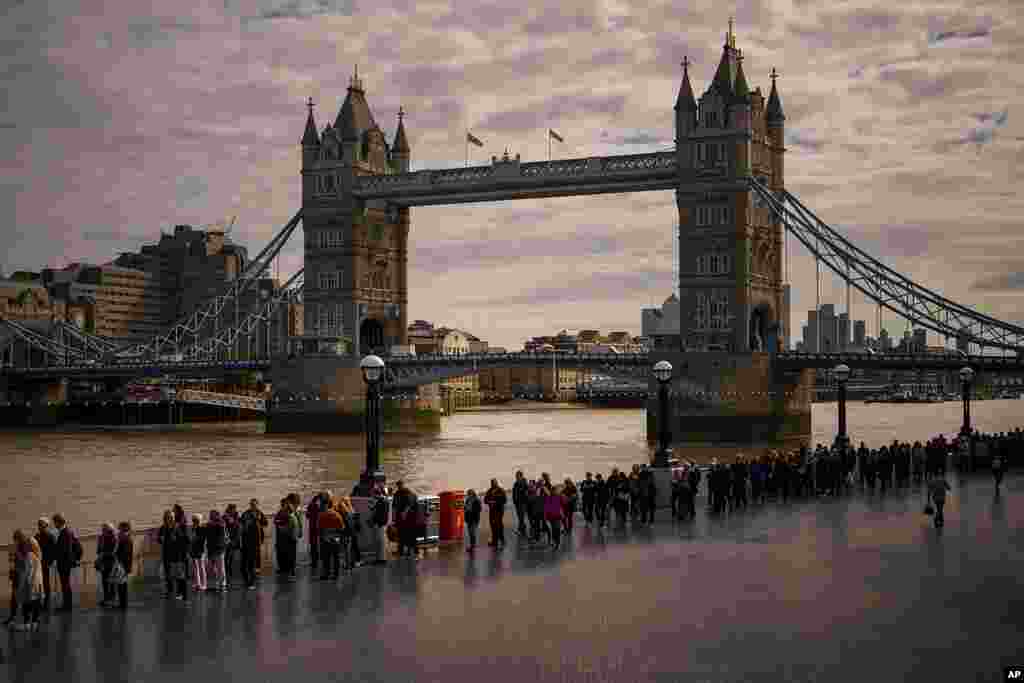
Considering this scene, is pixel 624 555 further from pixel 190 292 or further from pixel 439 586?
pixel 190 292

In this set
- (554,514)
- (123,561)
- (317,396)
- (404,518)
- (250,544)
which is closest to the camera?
(123,561)

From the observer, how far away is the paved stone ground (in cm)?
1270

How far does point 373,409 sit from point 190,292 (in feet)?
601

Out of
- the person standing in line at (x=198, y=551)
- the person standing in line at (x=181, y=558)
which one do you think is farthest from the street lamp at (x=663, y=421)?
the person standing in line at (x=181, y=558)

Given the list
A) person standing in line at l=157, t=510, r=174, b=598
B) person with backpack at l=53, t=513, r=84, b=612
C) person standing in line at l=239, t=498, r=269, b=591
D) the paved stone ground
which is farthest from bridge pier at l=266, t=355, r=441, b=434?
person with backpack at l=53, t=513, r=84, b=612

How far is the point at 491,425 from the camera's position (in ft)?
342

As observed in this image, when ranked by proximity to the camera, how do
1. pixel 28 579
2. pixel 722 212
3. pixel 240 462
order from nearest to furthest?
pixel 28 579, pixel 240 462, pixel 722 212

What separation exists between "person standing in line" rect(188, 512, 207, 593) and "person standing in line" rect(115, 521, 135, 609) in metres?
0.80

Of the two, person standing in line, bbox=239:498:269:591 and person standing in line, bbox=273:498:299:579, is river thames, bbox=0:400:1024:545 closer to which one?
person standing in line, bbox=273:498:299:579

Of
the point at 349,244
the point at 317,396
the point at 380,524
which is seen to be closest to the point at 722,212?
the point at 349,244

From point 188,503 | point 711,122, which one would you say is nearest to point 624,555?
point 188,503

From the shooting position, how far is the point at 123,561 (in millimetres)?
15961

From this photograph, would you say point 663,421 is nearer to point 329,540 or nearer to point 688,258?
point 329,540

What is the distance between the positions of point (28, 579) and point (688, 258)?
6212cm
